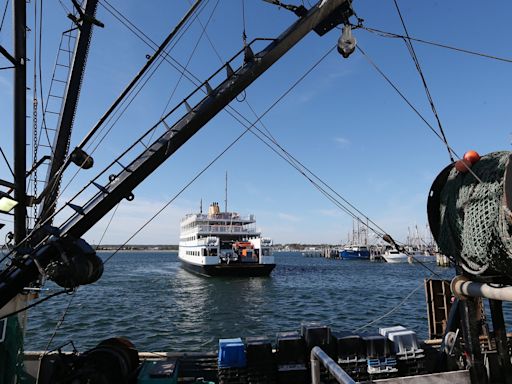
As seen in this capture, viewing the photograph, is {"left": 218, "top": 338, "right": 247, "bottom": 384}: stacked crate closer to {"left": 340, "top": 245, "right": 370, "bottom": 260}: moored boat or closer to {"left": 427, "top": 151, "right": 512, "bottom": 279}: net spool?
{"left": 427, "top": 151, "right": 512, "bottom": 279}: net spool

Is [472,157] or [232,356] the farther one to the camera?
[232,356]

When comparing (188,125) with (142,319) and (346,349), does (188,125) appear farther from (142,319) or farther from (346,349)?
(142,319)

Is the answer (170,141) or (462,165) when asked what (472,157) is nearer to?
(462,165)

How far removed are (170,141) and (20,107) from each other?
12.2ft

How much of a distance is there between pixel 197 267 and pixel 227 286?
15119mm

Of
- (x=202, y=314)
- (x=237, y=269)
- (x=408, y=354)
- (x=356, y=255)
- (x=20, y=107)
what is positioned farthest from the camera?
(x=356, y=255)

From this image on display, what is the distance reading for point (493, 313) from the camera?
603 centimetres

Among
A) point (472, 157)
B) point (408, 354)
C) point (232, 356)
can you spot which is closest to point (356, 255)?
point (408, 354)

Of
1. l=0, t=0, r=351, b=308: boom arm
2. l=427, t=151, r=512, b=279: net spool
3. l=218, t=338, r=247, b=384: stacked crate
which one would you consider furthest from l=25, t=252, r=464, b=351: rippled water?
l=427, t=151, r=512, b=279: net spool

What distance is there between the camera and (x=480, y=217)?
444 cm

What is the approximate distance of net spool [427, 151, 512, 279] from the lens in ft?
13.4

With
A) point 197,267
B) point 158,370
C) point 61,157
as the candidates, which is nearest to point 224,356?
point 158,370

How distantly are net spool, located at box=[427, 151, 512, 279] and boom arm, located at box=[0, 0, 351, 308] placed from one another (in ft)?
13.8

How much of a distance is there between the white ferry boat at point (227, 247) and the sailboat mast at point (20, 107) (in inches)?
1576
